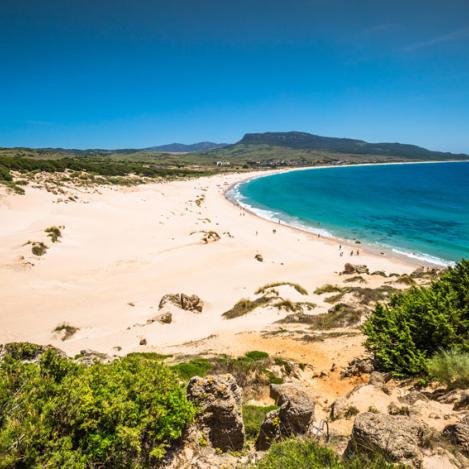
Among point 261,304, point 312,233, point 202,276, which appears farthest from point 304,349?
point 312,233

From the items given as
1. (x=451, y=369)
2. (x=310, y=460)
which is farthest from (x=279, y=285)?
(x=310, y=460)

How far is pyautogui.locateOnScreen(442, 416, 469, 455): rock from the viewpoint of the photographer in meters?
5.42

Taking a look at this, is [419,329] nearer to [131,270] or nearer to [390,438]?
[390,438]

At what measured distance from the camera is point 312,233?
5278 cm

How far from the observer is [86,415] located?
5031 mm

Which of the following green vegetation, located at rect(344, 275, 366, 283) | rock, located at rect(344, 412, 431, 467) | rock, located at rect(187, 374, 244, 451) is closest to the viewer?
rock, located at rect(344, 412, 431, 467)

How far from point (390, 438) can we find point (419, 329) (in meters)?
6.64

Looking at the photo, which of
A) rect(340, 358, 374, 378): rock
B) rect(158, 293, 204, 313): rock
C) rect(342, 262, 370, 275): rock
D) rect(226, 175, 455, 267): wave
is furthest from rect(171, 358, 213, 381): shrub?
rect(226, 175, 455, 267): wave

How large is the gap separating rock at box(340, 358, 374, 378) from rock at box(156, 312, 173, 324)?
34.7 feet

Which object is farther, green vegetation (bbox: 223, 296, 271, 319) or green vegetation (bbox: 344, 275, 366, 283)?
green vegetation (bbox: 344, 275, 366, 283)

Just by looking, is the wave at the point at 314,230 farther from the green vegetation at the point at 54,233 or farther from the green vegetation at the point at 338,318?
the green vegetation at the point at 54,233

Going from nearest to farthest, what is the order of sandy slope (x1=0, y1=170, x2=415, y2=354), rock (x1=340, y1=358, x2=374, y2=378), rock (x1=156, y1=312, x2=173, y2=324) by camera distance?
rock (x1=340, y1=358, x2=374, y2=378)
sandy slope (x1=0, y1=170, x2=415, y2=354)
rock (x1=156, y1=312, x2=173, y2=324)

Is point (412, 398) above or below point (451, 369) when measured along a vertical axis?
below

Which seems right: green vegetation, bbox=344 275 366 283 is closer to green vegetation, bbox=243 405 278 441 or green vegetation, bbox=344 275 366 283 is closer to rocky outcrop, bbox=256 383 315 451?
green vegetation, bbox=243 405 278 441
